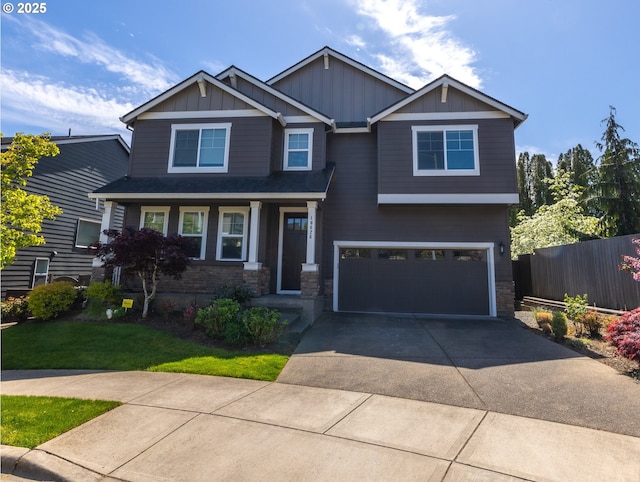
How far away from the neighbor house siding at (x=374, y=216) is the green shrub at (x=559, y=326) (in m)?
3.45

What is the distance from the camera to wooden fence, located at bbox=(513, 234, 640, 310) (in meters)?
8.62

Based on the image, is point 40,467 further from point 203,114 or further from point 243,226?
point 203,114

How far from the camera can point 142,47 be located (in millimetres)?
8031

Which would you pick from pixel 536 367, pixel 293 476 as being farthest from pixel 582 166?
pixel 293 476

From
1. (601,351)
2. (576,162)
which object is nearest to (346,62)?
(601,351)

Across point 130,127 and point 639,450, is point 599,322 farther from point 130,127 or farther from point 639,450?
point 130,127

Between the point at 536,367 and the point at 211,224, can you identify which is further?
the point at 211,224

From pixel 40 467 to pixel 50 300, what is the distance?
7.90 meters

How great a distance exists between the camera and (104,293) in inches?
381

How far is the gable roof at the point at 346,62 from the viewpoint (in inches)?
543

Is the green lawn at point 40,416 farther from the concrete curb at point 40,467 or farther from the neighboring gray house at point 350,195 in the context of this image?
the neighboring gray house at point 350,195

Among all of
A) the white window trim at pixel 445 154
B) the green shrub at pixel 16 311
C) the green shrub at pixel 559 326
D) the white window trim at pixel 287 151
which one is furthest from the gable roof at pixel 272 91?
the green shrub at pixel 16 311

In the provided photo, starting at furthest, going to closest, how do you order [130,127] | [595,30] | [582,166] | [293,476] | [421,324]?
1. [582,166]
2. [130,127]
3. [421,324]
4. [595,30]
5. [293,476]

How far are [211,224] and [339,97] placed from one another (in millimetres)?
7536
